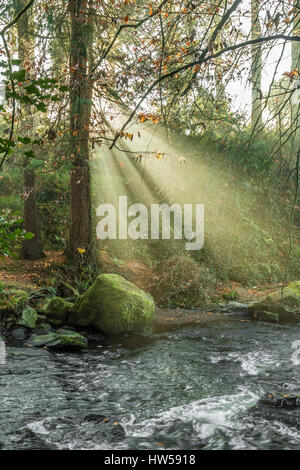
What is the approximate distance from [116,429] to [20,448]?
913 mm

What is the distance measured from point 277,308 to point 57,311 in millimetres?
4900

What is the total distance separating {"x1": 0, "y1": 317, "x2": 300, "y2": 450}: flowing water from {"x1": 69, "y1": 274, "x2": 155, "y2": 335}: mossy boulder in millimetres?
397

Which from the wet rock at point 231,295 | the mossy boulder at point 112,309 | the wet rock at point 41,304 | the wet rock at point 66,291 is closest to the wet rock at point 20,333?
the wet rock at point 41,304

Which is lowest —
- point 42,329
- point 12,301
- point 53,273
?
point 42,329

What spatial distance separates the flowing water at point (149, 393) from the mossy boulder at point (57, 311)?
1.26m

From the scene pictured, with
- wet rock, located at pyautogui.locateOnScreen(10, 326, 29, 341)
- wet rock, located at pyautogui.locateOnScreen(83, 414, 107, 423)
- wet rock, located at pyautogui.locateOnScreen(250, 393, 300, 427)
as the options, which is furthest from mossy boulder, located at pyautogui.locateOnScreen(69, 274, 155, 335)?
wet rock, located at pyautogui.locateOnScreen(250, 393, 300, 427)

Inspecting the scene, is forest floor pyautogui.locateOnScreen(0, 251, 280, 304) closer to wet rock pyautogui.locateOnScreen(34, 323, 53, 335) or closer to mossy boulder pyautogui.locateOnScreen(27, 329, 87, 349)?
wet rock pyautogui.locateOnScreen(34, 323, 53, 335)

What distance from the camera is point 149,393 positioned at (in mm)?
4746

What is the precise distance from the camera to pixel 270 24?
9.32 ft

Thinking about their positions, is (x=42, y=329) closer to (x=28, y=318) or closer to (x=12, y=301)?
(x=28, y=318)

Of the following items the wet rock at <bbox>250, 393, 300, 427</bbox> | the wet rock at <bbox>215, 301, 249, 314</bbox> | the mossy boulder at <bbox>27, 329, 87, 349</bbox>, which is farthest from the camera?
the wet rock at <bbox>215, 301, 249, 314</bbox>

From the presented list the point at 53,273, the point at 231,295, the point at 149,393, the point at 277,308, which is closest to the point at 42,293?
the point at 53,273

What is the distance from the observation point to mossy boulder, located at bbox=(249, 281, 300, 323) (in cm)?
863

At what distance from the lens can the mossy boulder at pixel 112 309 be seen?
23.8ft
